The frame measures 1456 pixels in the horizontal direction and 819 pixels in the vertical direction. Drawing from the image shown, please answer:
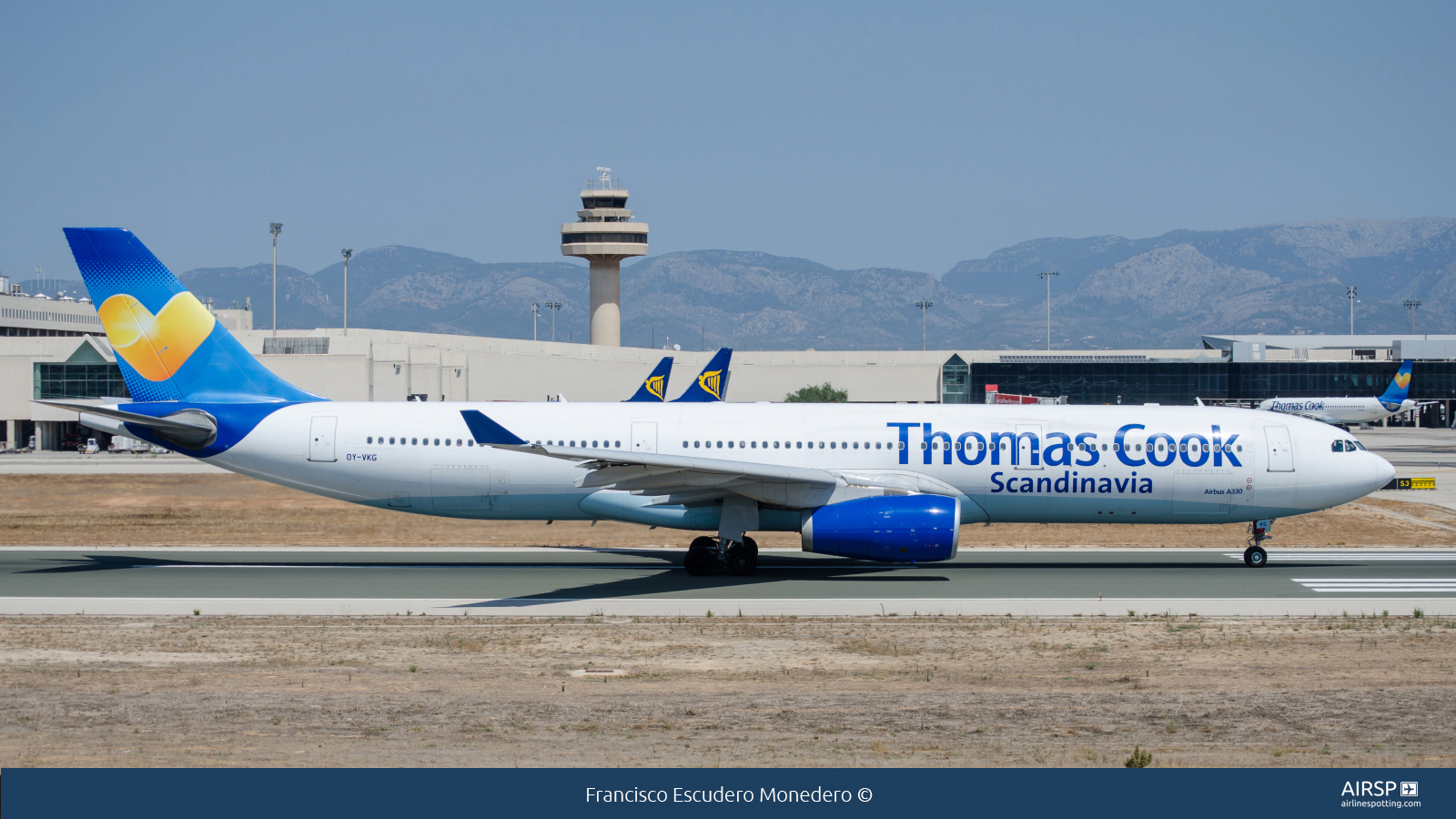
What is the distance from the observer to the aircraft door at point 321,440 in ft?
87.1

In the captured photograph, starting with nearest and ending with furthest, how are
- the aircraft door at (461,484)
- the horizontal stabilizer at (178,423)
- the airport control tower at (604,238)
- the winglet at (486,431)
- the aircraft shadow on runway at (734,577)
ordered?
the winglet at (486,431) < the aircraft shadow on runway at (734,577) < the horizontal stabilizer at (178,423) < the aircraft door at (461,484) < the airport control tower at (604,238)

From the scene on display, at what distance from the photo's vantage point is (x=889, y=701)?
47.3 ft

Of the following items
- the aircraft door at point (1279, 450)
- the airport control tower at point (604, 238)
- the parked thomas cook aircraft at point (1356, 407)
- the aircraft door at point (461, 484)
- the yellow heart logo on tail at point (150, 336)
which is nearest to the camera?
the aircraft door at point (1279, 450)

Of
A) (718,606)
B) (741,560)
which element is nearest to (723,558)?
(741,560)

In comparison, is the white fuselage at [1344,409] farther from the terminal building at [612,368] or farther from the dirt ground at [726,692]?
the dirt ground at [726,692]

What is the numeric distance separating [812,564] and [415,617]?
10120 millimetres

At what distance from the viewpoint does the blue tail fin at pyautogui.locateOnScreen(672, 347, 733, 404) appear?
48188 millimetres

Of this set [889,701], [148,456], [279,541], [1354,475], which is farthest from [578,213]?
[889,701]

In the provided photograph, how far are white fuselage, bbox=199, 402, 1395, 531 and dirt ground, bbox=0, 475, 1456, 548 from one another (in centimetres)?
507

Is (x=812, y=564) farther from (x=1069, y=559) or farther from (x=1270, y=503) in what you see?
(x=1270, y=503)

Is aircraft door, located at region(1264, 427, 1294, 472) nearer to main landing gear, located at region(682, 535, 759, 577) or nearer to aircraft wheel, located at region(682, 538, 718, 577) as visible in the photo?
main landing gear, located at region(682, 535, 759, 577)

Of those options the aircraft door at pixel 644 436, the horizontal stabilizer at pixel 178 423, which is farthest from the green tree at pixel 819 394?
the horizontal stabilizer at pixel 178 423

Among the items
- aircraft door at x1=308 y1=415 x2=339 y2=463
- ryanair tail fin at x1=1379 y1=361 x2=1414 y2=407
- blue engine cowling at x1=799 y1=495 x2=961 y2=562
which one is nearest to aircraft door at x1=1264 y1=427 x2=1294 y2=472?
blue engine cowling at x1=799 y1=495 x2=961 y2=562

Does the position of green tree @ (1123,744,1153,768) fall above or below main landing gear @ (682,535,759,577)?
below
